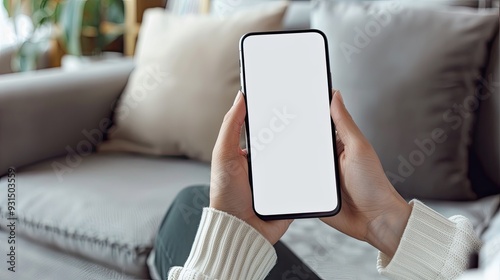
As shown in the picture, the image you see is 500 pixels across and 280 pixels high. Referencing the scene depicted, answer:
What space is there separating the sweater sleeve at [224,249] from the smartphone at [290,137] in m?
0.03

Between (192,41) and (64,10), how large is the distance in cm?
78

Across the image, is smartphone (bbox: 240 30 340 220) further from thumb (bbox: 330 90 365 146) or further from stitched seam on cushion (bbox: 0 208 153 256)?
stitched seam on cushion (bbox: 0 208 153 256)

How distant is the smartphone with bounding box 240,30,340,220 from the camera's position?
0.51m

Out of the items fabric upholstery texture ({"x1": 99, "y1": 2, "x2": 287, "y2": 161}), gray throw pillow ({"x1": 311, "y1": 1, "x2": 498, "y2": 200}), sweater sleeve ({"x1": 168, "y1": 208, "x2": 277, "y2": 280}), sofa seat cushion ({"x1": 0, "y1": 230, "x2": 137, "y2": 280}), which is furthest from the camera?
fabric upholstery texture ({"x1": 99, "y1": 2, "x2": 287, "y2": 161})

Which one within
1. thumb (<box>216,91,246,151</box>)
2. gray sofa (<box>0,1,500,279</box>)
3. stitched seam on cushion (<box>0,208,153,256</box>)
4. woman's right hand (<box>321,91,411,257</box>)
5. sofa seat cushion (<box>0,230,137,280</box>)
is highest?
thumb (<box>216,91,246,151</box>)

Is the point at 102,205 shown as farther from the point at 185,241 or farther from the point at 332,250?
the point at 332,250

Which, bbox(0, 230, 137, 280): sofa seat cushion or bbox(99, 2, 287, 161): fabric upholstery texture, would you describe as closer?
bbox(0, 230, 137, 280): sofa seat cushion

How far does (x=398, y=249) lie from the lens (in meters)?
0.50

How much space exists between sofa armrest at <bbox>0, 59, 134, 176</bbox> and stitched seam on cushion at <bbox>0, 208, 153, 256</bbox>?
0.53 feet

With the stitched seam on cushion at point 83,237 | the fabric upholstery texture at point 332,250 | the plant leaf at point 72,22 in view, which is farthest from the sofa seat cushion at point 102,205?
the plant leaf at point 72,22

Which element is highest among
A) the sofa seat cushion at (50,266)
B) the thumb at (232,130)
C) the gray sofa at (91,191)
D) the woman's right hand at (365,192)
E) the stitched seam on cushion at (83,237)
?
the thumb at (232,130)

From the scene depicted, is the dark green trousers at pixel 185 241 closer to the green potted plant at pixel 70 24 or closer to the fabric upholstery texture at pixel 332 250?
the fabric upholstery texture at pixel 332 250

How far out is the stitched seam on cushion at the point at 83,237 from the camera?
0.83 metres

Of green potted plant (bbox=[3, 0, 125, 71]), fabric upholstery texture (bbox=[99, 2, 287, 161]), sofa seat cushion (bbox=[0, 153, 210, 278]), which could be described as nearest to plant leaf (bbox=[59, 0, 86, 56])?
green potted plant (bbox=[3, 0, 125, 71])
